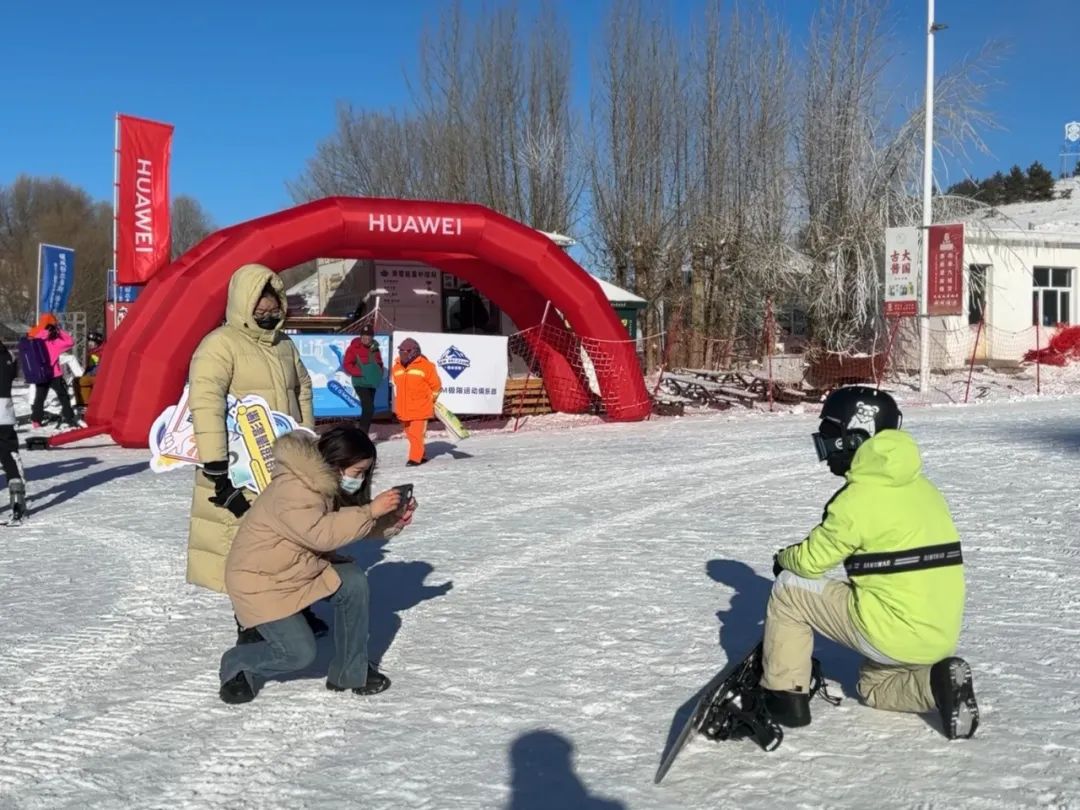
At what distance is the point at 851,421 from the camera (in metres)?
3.38

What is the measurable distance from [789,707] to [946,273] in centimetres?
1734

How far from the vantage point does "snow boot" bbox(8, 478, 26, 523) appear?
795cm

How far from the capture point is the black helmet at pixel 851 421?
11.0ft

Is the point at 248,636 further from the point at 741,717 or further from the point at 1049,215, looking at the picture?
the point at 1049,215

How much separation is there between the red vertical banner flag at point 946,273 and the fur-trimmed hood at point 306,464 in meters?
17.4

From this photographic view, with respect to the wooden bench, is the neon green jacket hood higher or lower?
lower

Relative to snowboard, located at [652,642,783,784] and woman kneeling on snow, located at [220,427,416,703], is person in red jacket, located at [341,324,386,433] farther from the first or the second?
snowboard, located at [652,642,783,784]

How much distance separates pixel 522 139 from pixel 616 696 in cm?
2868

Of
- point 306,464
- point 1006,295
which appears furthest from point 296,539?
point 1006,295

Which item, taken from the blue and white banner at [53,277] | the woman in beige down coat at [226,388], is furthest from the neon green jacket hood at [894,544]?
the blue and white banner at [53,277]

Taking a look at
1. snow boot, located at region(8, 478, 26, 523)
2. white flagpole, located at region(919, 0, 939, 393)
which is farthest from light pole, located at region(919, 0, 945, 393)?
snow boot, located at region(8, 478, 26, 523)

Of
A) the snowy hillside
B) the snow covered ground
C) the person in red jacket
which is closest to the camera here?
the snow covered ground

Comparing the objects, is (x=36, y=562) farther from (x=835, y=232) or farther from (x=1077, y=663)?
(x=835, y=232)

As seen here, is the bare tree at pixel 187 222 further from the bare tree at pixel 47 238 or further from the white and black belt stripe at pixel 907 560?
the white and black belt stripe at pixel 907 560
